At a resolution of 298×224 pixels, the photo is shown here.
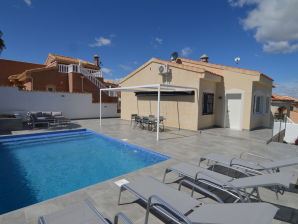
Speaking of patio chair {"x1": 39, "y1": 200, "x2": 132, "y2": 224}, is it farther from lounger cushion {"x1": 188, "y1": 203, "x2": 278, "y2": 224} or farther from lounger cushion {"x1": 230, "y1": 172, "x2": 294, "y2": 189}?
lounger cushion {"x1": 230, "y1": 172, "x2": 294, "y2": 189}

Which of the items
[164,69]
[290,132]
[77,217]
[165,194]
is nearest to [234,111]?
[290,132]

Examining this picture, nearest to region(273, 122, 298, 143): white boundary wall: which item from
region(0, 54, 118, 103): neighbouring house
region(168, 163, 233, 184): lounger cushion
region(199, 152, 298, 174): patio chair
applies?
region(199, 152, 298, 174): patio chair

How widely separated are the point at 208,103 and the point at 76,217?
11.9 m

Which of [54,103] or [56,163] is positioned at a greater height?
[54,103]

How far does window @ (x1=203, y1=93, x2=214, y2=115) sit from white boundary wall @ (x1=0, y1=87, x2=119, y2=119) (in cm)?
1141

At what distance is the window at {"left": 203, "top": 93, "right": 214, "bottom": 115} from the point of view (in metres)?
12.3

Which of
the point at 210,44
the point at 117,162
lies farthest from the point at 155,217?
the point at 210,44

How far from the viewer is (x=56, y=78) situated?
19.9 m

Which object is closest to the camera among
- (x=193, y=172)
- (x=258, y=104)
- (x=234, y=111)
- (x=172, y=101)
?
(x=193, y=172)

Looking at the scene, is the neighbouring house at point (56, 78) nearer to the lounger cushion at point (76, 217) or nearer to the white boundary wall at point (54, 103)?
the white boundary wall at point (54, 103)

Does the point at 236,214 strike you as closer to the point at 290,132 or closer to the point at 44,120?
the point at 44,120

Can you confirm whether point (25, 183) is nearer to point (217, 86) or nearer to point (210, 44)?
point (217, 86)

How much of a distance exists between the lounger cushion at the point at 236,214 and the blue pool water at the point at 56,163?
12.8 feet

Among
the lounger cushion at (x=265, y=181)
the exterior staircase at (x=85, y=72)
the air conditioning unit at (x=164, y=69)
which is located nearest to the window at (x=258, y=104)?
the air conditioning unit at (x=164, y=69)
